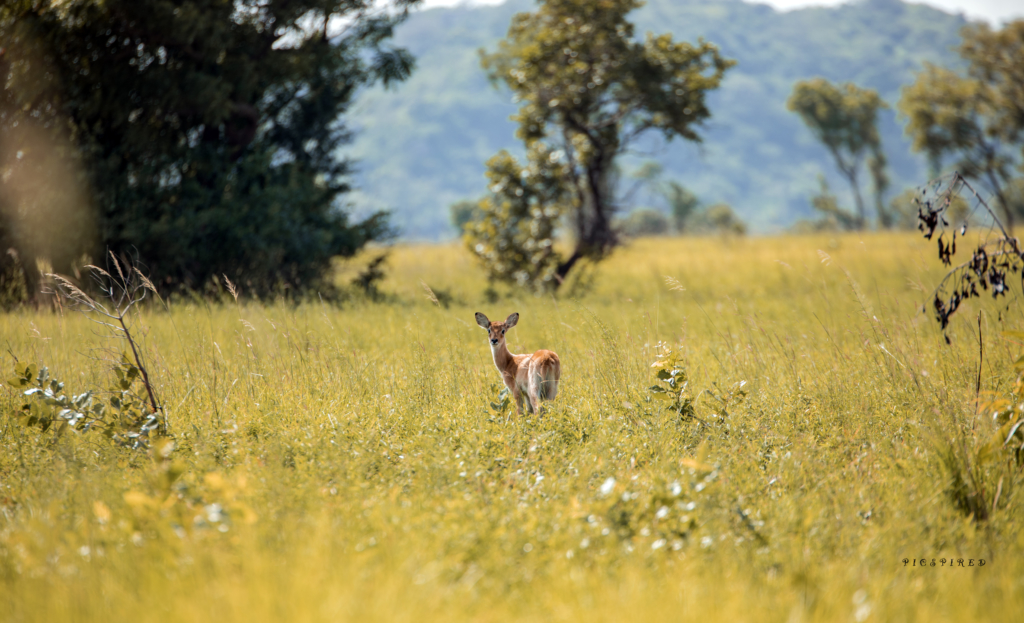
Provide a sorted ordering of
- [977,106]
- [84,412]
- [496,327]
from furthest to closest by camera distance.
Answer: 1. [977,106]
2. [496,327]
3. [84,412]

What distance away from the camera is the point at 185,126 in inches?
528

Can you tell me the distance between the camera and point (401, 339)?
8562 millimetres

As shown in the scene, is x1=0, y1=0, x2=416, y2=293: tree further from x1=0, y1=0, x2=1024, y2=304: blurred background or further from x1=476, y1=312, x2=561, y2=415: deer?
x1=476, y1=312, x2=561, y2=415: deer

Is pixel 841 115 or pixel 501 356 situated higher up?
pixel 841 115

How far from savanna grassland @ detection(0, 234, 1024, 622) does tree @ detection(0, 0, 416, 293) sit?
5.94 meters

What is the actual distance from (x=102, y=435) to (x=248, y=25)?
1039 centimetres

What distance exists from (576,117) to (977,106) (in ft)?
83.2

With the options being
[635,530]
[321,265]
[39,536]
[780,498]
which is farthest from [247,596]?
[321,265]

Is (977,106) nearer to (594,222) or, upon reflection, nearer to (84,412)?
(594,222)

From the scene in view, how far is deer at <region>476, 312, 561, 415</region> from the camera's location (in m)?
5.64

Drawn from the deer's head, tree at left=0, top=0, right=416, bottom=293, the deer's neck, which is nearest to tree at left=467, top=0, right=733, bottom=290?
tree at left=0, top=0, right=416, bottom=293

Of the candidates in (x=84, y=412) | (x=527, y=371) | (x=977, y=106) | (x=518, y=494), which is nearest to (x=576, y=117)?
(x=527, y=371)

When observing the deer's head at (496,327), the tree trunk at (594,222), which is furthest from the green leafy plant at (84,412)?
the tree trunk at (594,222)

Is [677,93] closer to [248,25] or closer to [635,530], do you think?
[248,25]
